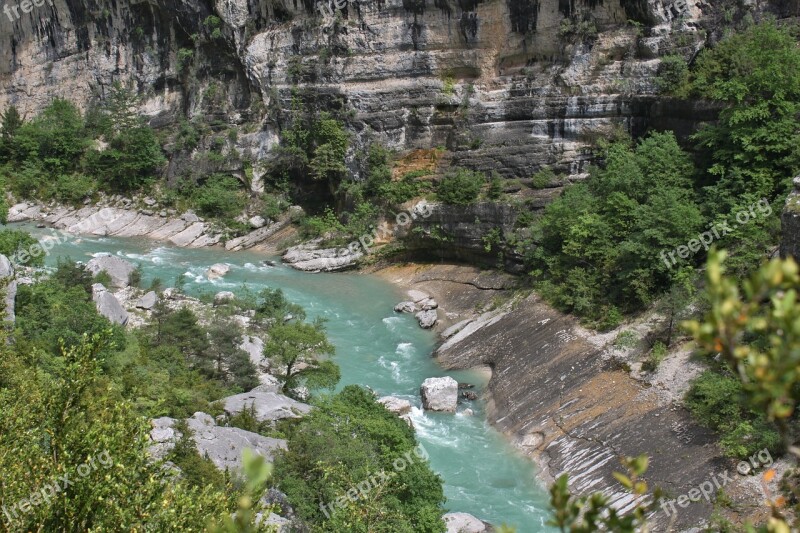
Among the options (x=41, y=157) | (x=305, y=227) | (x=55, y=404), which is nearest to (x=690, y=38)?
(x=305, y=227)

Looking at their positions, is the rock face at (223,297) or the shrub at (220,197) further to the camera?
the shrub at (220,197)

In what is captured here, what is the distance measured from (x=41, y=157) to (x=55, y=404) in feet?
141

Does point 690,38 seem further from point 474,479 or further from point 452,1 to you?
point 474,479

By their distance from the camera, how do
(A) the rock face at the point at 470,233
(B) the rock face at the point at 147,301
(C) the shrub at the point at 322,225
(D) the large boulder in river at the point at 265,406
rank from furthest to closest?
(C) the shrub at the point at 322,225
(A) the rock face at the point at 470,233
(B) the rock face at the point at 147,301
(D) the large boulder in river at the point at 265,406

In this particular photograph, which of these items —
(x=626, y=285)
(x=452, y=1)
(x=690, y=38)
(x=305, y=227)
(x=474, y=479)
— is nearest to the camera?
(x=474, y=479)

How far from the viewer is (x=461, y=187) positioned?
29.6m

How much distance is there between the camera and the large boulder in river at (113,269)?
84.0ft

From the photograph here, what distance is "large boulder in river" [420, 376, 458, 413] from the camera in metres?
18.1

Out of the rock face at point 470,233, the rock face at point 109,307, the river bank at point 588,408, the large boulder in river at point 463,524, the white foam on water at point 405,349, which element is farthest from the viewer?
→ the rock face at point 470,233

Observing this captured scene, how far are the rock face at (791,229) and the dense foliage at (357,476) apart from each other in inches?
401

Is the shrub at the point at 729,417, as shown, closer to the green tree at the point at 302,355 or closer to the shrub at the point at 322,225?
the green tree at the point at 302,355

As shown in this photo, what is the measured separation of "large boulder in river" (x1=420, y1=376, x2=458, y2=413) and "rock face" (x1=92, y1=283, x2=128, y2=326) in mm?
10017

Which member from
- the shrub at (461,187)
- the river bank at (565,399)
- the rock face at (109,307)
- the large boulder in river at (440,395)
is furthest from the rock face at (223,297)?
the shrub at (461,187)

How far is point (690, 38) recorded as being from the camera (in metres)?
26.5
